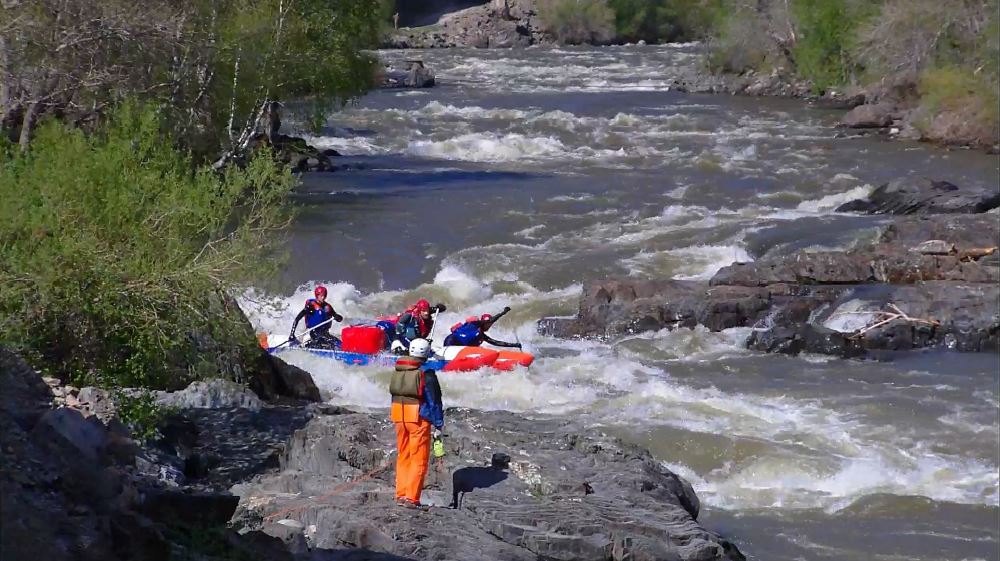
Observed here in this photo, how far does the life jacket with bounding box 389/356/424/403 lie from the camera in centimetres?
866

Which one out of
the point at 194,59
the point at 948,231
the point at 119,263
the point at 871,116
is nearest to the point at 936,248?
the point at 948,231

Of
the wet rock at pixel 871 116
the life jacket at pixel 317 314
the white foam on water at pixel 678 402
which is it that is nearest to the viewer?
the white foam on water at pixel 678 402

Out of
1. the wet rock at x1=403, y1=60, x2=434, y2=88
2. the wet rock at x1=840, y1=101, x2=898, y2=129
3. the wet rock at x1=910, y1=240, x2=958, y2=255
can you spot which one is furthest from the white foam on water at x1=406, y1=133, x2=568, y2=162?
the wet rock at x1=403, y1=60, x2=434, y2=88

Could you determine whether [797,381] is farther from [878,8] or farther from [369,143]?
[878,8]

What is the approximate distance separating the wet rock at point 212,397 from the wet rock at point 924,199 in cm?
1645

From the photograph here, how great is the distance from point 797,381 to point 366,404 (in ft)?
17.3

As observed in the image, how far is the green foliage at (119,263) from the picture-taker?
34.2 ft

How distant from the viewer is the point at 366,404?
1531 cm

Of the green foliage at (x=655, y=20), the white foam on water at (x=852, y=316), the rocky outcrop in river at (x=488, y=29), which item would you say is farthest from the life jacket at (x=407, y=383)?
the green foliage at (x=655, y=20)

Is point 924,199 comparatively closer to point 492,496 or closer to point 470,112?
point 492,496

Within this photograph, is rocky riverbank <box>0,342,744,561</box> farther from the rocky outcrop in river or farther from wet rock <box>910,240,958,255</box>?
the rocky outcrop in river

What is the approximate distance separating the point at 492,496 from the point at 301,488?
57.1 inches

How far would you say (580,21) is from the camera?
73.4 m

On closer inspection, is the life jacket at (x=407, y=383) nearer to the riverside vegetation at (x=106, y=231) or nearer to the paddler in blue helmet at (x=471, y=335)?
the riverside vegetation at (x=106, y=231)
